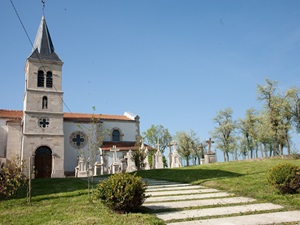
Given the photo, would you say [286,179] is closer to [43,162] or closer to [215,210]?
[215,210]

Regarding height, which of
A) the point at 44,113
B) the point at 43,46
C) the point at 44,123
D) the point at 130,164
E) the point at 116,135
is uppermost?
the point at 43,46

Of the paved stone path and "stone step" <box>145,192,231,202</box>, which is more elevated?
"stone step" <box>145,192,231,202</box>

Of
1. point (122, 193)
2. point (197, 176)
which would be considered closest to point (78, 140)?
point (197, 176)

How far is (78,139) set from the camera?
1484 inches

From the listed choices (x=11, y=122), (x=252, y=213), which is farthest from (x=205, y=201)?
(x=11, y=122)

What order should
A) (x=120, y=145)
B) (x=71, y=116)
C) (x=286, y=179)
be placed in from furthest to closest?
(x=120, y=145)
(x=71, y=116)
(x=286, y=179)

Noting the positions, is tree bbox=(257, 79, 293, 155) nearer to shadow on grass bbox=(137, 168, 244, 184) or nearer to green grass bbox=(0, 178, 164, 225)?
shadow on grass bbox=(137, 168, 244, 184)

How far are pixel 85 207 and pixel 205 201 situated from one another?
3818 millimetres

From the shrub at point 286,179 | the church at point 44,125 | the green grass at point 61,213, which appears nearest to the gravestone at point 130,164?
the church at point 44,125

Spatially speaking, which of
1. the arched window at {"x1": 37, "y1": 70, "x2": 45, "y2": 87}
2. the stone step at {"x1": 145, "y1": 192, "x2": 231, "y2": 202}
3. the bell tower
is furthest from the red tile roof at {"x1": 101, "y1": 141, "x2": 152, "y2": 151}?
the stone step at {"x1": 145, "y1": 192, "x2": 231, "y2": 202}

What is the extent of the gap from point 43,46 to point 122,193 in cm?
3304

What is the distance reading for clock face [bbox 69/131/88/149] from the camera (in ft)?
123

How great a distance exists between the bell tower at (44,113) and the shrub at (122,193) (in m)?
26.8

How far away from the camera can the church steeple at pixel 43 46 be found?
35.8m
